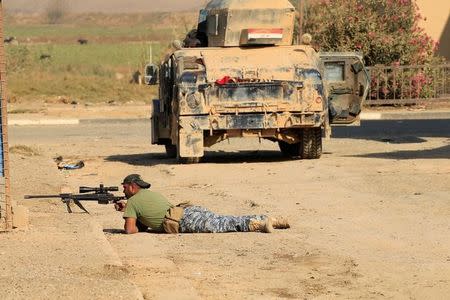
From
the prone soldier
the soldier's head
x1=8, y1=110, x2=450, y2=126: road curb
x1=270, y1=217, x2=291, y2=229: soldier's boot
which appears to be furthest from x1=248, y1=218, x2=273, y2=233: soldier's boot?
x1=8, y1=110, x2=450, y2=126: road curb

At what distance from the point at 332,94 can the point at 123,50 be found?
69.5 m

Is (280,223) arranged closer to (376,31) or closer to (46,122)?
(46,122)

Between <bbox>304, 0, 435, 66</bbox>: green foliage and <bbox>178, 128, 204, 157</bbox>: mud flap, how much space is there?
54.2 feet

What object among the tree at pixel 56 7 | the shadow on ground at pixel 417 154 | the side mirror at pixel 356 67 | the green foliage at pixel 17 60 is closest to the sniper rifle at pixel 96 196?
the shadow on ground at pixel 417 154

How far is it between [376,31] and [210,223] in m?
25.2

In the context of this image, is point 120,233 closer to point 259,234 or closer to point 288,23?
point 259,234

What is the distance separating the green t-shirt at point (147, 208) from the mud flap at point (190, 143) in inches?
Answer: 318

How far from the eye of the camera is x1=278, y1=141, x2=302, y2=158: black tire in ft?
73.0

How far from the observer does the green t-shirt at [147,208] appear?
496 inches

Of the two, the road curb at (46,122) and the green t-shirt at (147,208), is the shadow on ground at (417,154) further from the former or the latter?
the road curb at (46,122)

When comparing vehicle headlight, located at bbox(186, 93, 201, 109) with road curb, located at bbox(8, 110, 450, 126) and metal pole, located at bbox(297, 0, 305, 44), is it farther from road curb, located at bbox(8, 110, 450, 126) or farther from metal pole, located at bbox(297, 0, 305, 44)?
road curb, located at bbox(8, 110, 450, 126)

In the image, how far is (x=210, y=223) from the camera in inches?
502

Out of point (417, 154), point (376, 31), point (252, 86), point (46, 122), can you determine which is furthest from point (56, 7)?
point (252, 86)

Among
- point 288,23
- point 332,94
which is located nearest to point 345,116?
point 332,94
